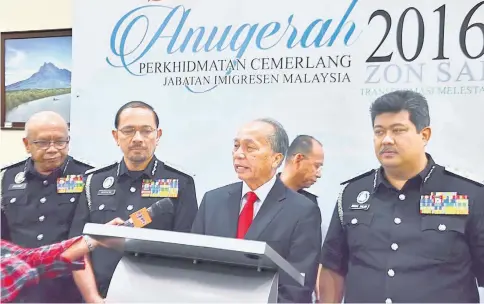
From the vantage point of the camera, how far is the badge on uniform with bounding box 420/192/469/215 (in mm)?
2246

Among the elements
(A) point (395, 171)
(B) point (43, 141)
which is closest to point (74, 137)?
(B) point (43, 141)

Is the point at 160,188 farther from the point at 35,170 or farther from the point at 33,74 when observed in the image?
the point at 33,74

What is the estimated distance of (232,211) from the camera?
2527 mm

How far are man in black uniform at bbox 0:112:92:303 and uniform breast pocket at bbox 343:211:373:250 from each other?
122 cm

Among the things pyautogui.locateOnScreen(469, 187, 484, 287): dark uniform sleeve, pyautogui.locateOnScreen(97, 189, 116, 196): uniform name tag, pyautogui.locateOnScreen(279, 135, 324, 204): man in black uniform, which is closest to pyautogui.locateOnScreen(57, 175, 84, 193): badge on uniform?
pyautogui.locateOnScreen(97, 189, 116, 196): uniform name tag

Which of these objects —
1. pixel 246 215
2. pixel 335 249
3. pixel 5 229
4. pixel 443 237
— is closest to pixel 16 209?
pixel 5 229

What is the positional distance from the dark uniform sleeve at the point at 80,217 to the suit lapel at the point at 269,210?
81 centimetres

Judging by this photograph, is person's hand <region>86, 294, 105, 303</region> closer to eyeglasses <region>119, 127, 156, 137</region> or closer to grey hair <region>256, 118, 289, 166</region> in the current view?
eyeglasses <region>119, 127, 156, 137</region>

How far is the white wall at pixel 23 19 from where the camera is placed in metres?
3.05

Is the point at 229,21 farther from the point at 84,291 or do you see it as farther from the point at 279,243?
the point at 84,291

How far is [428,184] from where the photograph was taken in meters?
2.29

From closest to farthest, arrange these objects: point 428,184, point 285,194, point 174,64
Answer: point 428,184 < point 285,194 < point 174,64

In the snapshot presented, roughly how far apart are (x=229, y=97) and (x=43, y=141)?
3.25 feet

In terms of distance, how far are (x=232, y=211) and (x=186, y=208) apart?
0.73 feet
